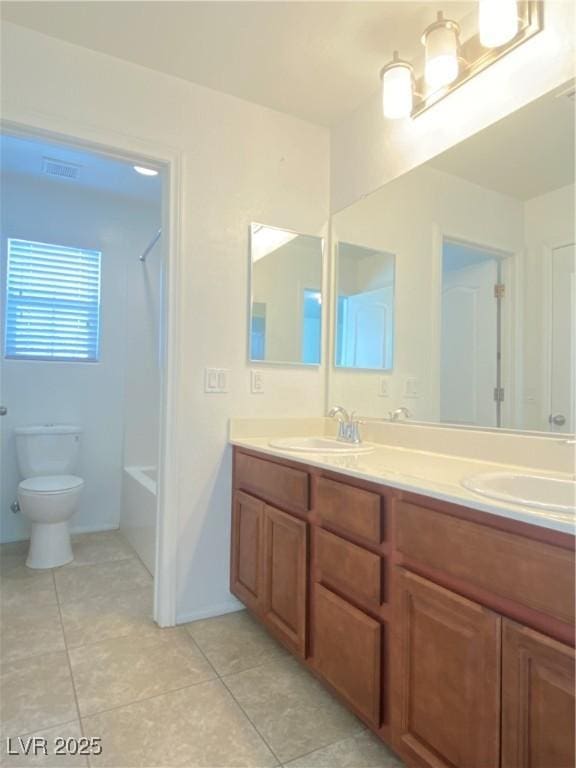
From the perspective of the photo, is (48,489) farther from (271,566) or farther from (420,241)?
(420,241)

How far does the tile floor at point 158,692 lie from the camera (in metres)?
1.23

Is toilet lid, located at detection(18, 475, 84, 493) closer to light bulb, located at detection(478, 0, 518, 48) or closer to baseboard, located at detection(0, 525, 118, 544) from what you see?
baseboard, located at detection(0, 525, 118, 544)

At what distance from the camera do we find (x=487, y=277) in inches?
60.7

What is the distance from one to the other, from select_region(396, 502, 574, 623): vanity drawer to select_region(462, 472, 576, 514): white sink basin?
0.43ft

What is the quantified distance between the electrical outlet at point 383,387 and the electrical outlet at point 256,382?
55 centimetres

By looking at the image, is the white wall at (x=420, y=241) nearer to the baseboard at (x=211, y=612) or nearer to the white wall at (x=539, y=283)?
the white wall at (x=539, y=283)

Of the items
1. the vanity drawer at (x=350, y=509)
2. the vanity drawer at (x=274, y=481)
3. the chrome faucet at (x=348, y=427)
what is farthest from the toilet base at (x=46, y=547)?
the vanity drawer at (x=350, y=509)

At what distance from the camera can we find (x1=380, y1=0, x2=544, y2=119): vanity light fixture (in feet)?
4.35

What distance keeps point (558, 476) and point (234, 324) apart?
1.40 metres

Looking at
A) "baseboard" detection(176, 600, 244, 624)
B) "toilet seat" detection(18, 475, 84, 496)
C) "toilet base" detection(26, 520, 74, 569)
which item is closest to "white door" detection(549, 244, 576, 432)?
"baseboard" detection(176, 600, 244, 624)

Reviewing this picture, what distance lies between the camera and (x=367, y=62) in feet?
5.80

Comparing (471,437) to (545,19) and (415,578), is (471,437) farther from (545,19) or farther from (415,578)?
(545,19)

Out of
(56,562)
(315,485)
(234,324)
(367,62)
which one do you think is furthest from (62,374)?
(367,62)

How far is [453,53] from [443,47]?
0.04m
